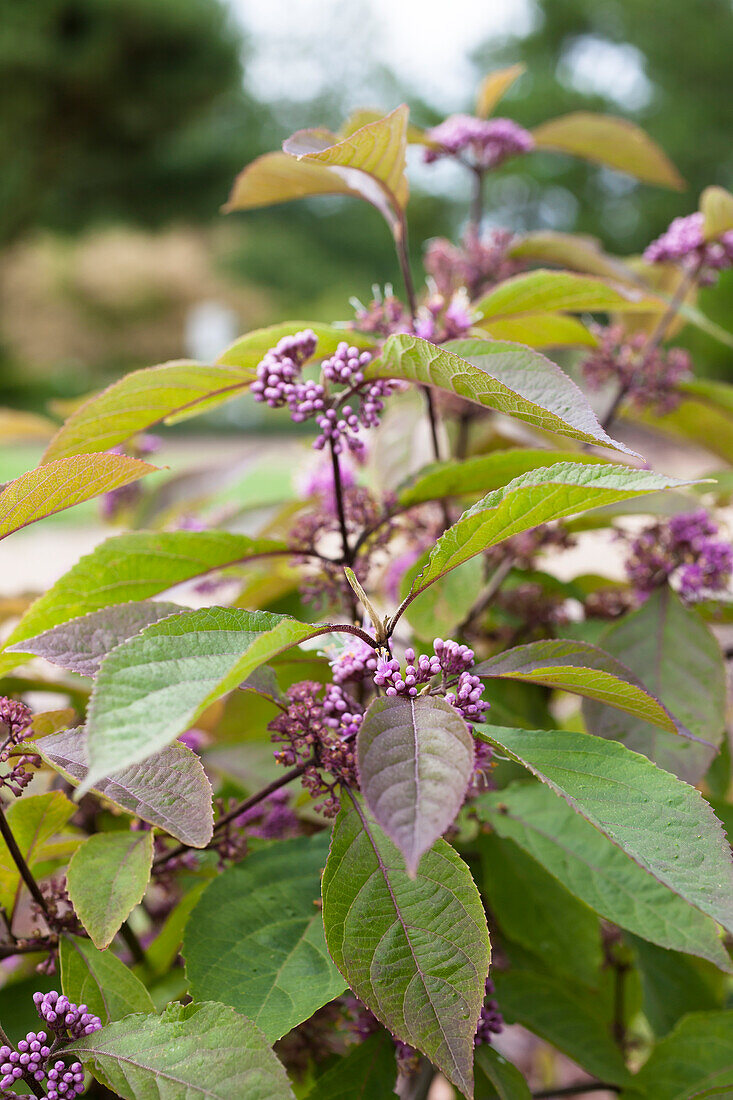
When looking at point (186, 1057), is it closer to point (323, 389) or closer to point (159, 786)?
point (159, 786)

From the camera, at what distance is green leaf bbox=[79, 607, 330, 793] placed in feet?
1.04

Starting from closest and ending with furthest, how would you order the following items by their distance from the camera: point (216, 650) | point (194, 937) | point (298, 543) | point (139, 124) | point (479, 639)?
point (216, 650) → point (194, 937) → point (298, 543) → point (479, 639) → point (139, 124)

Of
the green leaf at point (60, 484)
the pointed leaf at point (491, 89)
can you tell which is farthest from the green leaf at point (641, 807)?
the pointed leaf at point (491, 89)

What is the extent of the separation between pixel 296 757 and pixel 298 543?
0.72ft

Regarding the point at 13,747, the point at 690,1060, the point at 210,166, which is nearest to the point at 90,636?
the point at 13,747

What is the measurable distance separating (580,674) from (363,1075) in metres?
0.32

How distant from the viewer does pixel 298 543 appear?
2.23ft

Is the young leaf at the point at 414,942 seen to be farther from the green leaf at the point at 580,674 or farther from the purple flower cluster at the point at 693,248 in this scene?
the purple flower cluster at the point at 693,248

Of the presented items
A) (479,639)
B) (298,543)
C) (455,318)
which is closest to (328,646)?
(298,543)

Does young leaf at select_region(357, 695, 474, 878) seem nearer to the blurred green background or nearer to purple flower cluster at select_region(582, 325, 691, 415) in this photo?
purple flower cluster at select_region(582, 325, 691, 415)

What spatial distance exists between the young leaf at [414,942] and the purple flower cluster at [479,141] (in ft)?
2.49

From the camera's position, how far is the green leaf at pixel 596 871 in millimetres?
543

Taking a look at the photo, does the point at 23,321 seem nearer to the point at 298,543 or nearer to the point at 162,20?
the point at 162,20

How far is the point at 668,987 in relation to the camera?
31.2 inches
